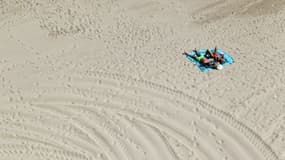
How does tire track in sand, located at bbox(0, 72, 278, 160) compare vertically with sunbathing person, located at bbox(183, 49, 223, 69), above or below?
below

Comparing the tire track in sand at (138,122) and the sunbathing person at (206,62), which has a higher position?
the sunbathing person at (206,62)

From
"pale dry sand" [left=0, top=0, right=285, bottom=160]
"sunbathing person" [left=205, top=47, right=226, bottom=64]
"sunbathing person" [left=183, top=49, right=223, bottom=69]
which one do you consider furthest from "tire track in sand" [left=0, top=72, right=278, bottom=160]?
"sunbathing person" [left=205, top=47, right=226, bottom=64]

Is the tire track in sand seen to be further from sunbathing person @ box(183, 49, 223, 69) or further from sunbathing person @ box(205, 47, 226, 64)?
sunbathing person @ box(205, 47, 226, 64)

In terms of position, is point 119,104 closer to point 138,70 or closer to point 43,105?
point 138,70

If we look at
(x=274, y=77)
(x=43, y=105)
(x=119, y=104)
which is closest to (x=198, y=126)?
(x=119, y=104)

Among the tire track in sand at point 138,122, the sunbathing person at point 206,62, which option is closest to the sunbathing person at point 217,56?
the sunbathing person at point 206,62

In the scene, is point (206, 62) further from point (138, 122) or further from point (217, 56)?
point (138, 122)

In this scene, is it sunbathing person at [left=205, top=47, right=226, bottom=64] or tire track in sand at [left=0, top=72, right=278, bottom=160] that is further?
sunbathing person at [left=205, top=47, right=226, bottom=64]

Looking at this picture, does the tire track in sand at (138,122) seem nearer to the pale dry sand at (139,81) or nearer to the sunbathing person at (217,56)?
the pale dry sand at (139,81)
